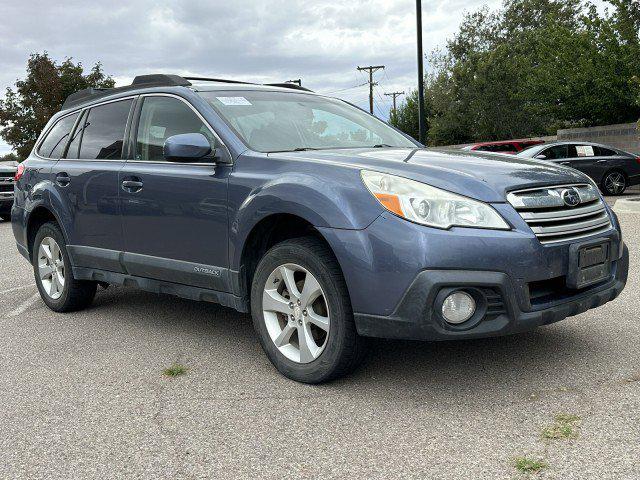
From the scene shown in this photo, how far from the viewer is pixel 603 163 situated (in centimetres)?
1680

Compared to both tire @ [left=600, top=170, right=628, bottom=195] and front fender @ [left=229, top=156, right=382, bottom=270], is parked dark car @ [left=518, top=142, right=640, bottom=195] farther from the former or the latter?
front fender @ [left=229, top=156, right=382, bottom=270]

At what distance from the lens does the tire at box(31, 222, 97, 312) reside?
570 centimetres

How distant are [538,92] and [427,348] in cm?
2438

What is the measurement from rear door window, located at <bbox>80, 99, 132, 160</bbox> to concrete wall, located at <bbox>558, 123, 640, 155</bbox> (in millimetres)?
20268

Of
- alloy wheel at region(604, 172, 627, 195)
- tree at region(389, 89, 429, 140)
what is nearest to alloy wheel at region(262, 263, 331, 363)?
alloy wheel at region(604, 172, 627, 195)

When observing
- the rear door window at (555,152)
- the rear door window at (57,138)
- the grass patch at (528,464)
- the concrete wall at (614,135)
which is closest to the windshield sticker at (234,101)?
the rear door window at (57,138)

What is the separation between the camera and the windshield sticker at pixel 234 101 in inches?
179

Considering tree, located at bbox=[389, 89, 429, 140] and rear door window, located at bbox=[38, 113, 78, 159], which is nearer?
rear door window, located at bbox=[38, 113, 78, 159]

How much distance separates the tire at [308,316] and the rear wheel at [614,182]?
48.9 ft

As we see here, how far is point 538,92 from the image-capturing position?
2658 cm

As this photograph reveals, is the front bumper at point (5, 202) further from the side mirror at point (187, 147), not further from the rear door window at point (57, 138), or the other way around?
the side mirror at point (187, 147)

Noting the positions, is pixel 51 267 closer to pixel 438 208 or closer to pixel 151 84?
pixel 151 84

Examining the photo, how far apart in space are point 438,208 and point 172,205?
1870 millimetres

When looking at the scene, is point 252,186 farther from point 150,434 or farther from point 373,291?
point 150,434
